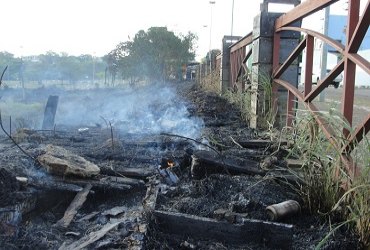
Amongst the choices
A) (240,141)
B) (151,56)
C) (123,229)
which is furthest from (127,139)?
(151,56)

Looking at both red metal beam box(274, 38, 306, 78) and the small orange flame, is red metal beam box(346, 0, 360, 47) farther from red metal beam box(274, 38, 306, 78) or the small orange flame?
the small orange flame

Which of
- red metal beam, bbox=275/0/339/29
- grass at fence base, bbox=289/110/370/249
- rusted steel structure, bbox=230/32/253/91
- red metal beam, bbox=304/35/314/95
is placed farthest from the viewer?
rusted steel structure, bbox=230/32/253/91

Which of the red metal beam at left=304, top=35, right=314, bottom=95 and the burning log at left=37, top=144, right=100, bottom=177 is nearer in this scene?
the red metal beam at left=304, top=35, right=314, bottom=95

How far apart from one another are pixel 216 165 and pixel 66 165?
184cm

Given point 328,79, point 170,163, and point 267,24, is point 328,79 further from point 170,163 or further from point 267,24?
point 267,24

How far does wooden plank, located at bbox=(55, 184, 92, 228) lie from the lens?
11.1ft

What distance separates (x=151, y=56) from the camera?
2758cm

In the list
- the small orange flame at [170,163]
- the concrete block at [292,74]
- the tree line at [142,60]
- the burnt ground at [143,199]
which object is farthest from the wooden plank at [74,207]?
the tree line at [142,60]

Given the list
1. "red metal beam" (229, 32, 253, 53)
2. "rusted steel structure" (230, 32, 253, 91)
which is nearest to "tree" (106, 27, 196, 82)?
"rusted steel structure" (230, 32, 253, 91)

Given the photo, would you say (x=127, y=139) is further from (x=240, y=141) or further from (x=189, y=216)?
(x=189, y=216)

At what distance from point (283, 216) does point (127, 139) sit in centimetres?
452

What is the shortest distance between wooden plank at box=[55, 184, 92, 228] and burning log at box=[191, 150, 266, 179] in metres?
1.25

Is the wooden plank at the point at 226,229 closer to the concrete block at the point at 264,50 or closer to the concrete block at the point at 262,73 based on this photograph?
the concrete block at the point at 262,73

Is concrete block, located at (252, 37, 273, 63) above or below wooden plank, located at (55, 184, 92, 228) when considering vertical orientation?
above
